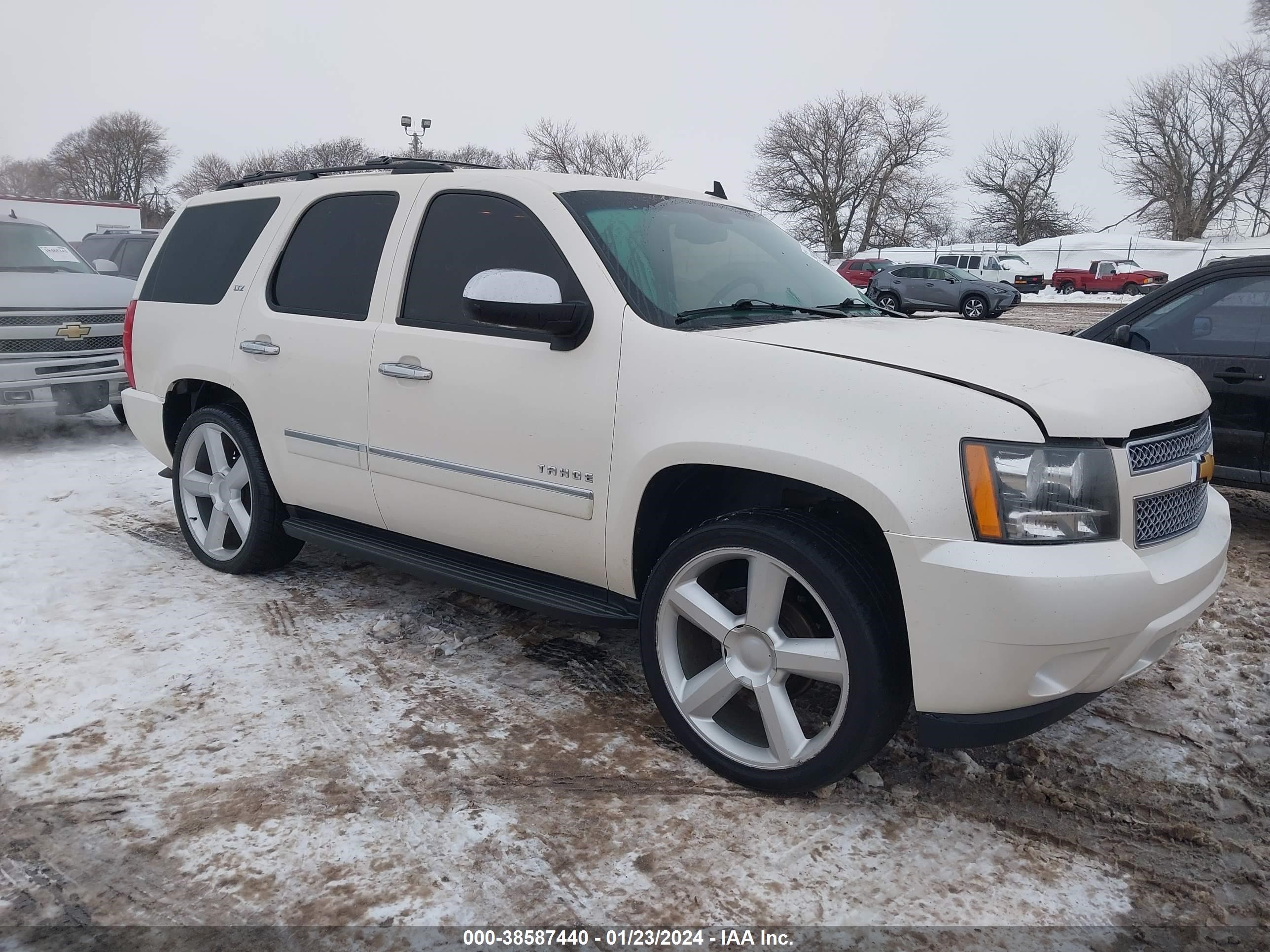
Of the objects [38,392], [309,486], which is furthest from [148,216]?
[309,486]

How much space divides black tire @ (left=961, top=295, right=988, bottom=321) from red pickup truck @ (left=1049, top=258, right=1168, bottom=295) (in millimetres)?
12835

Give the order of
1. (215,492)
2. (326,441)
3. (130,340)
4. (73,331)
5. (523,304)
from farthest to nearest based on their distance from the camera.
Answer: (73,331)
(130,340)
(215,492)
(326,441)
(523,304)

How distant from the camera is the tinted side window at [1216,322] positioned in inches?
198

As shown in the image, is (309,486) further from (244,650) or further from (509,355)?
(509,355)

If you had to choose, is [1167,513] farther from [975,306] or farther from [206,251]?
[975,306]

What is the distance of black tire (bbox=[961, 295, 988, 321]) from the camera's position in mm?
25469

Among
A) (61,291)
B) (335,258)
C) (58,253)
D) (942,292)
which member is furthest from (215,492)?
A: (942,292)

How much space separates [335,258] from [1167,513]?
3.24m

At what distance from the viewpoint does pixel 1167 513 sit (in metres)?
2.60

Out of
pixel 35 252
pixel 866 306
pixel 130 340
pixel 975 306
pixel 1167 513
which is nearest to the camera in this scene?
pixel 1167 513

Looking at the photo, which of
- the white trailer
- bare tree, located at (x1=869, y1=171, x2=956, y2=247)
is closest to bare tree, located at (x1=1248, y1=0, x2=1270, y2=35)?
bare tree, located at (x1=869, y1=171, x2=956, y2=247)

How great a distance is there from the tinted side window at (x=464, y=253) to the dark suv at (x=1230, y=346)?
3714mm

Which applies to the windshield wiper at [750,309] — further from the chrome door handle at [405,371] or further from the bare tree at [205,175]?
the bare tree at [205,175]

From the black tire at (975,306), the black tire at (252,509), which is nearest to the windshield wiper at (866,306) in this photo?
the black tire at (252,509)
